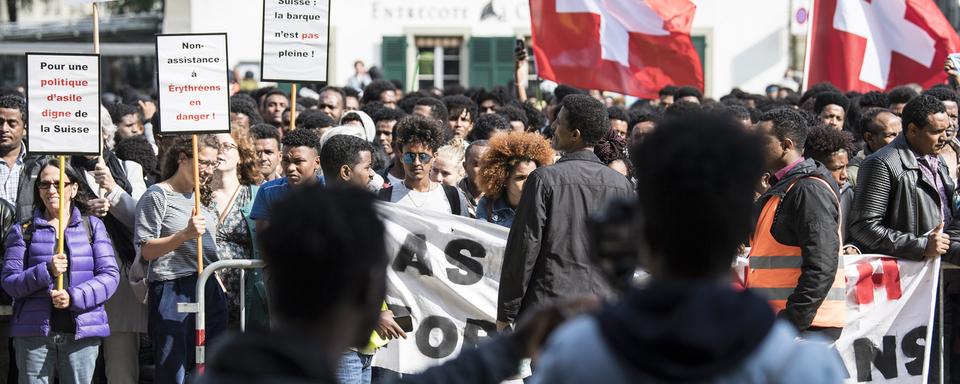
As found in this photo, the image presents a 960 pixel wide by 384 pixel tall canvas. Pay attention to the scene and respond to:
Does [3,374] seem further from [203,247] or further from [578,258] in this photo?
[578,258]

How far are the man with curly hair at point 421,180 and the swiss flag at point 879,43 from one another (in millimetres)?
6350

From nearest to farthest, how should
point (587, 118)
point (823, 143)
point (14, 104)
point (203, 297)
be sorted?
1. point (587, 118)
2. point (203, 297)
3. point (823, 143)
4. point (14, 104)

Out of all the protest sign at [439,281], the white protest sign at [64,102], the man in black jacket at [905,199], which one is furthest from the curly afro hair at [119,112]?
the man in black jacket at [905,199]

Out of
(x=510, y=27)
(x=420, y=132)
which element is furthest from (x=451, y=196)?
(x=510, y=27)

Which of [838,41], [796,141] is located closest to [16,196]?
[796,141]

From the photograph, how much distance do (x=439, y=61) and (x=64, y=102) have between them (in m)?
24.0

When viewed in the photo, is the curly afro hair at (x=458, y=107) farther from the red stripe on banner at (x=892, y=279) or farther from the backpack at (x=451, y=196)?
the red stripe on banner at (x=892, y=279)

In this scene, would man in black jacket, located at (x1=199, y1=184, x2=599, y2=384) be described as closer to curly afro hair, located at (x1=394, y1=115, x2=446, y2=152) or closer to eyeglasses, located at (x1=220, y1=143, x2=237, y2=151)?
curly afro hair, located at (x1=394, y1=115, x2=446, y2=152)

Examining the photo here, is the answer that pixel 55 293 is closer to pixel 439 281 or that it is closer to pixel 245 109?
pixel 439 281

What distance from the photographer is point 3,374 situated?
7.83m

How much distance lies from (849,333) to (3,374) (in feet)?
16.2

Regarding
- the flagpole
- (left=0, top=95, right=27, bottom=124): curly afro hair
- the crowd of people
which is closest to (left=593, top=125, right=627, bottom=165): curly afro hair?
the crowd of people

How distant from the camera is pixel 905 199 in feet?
23.4

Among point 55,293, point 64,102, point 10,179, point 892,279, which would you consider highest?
point 64,102
